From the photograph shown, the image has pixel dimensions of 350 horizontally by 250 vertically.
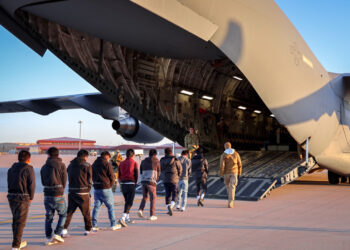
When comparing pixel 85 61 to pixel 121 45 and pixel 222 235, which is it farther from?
pixel 222 235

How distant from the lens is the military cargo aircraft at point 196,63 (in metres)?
9.14

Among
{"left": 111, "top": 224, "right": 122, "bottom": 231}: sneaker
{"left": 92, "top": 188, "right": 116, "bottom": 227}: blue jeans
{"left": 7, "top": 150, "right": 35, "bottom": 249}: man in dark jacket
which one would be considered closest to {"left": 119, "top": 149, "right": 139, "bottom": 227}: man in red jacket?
{"left": 111, "top": 224, "right": 122, "bottom": 231}: sneaker

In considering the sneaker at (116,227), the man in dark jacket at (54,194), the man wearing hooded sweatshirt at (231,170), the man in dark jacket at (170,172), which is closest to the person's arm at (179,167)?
the man in dark jacket at (170,172)

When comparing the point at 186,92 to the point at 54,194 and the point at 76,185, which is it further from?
the point at 54,194

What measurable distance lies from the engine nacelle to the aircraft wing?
1028 mm

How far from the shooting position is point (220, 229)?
695 centimetres

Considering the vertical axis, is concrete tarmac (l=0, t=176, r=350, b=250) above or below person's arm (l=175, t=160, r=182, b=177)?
below

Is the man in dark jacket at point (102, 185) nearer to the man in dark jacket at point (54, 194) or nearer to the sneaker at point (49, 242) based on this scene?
the man in dark jacket at point (54, 194)

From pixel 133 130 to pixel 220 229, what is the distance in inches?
381

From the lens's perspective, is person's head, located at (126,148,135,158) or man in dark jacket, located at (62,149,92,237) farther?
person's head, located at (126,148,135,158)

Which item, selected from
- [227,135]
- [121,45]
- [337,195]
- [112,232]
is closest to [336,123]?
[337,195]

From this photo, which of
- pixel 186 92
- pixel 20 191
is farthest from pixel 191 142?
pixel 20 191

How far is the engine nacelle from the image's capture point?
15.7 m

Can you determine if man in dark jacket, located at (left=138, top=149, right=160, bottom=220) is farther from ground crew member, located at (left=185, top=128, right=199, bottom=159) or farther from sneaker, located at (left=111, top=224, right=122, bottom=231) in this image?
ground crew member, located at (left=185, top=128, right=199, bottom=159)
